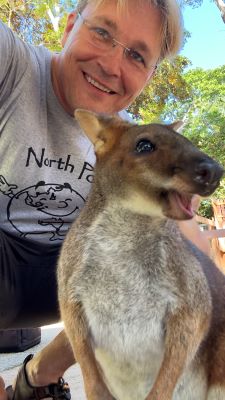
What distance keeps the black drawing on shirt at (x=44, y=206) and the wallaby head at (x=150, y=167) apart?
0.55 m

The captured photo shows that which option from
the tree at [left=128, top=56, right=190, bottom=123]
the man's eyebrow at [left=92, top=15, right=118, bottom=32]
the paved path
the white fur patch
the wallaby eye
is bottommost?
the paved path

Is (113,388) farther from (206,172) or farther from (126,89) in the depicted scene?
(126,89)

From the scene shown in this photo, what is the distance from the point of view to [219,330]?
4.53 feet

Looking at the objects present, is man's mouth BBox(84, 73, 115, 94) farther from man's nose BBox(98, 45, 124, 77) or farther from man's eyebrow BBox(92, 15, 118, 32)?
man's eyebrow BBox(92, 15, 118, 32)

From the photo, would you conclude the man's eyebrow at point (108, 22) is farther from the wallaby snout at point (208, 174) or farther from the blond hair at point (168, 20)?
the wallaby snout at point (208, 174)

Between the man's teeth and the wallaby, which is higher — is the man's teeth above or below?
above

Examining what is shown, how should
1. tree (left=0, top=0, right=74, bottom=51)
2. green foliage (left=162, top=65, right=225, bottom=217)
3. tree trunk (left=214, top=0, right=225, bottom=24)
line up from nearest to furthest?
tree trunk (left=214, top=0, right=225, bottom=24)
tree (left=0, top=0, right=74, bottom=51)
green foliage (left=162, top=65, right=225, bottom=217)

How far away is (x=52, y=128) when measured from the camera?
190 centimetres

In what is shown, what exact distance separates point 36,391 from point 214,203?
4268mm

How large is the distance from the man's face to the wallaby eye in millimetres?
618

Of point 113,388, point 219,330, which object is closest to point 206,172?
point 219,330

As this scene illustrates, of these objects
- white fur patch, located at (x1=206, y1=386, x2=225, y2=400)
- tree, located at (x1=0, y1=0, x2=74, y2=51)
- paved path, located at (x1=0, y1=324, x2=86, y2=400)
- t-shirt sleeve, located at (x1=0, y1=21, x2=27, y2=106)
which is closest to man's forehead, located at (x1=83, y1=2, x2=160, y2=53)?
t-shirt sleeve, located at (x1=0, y1=21, x2=27, y2=106)

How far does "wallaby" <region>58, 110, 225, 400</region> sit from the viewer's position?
1232 mm

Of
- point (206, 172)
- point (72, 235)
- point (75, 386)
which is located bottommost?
point (75, 386)
